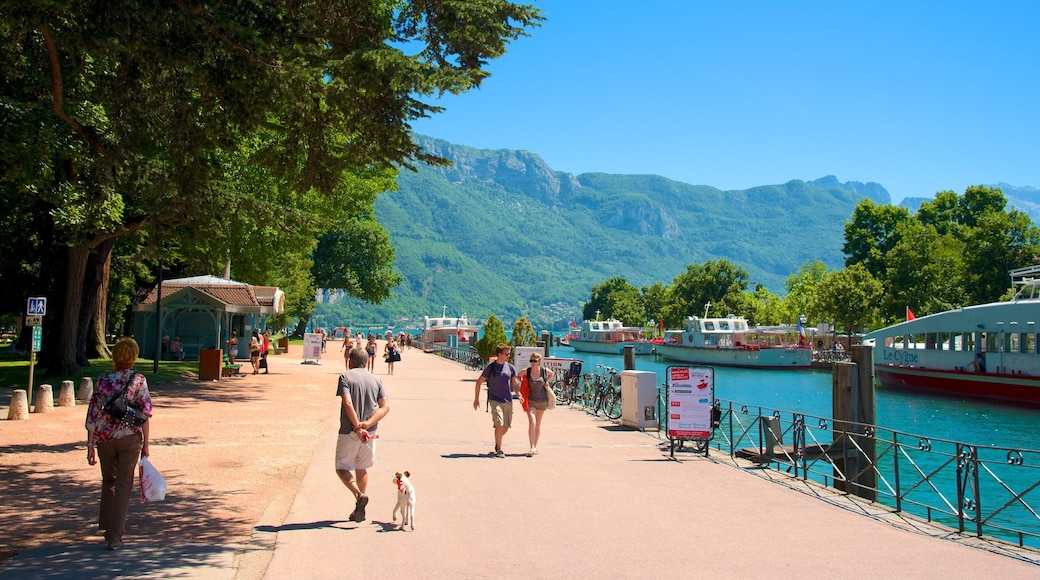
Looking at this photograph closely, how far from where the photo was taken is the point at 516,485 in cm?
1015

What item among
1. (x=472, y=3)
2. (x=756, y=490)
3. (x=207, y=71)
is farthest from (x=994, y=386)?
(x=207, y=71)

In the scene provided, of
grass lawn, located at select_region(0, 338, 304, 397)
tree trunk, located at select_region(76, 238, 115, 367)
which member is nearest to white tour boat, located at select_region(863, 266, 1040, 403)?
grass lawn, located at select_region(0, 338, 304, 397)

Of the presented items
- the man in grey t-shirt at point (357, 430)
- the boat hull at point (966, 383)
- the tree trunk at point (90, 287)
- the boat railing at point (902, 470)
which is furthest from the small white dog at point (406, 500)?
the boat hull at point (966, 383)

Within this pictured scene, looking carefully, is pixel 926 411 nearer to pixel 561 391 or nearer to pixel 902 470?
pixel 902 470

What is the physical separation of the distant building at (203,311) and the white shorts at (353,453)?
2614cm

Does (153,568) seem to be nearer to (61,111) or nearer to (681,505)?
(681,505)

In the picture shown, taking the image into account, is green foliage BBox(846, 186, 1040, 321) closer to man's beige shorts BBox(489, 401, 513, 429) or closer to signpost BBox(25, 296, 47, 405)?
man's beige shorts BBox(489, 401, 513, 429)

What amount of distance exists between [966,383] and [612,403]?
95.7 feet

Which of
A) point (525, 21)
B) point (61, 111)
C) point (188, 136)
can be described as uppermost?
point (525, 21)

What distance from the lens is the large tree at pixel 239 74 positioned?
874 centimetres

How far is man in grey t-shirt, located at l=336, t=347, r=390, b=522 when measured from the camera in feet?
25.7

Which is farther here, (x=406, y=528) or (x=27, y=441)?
(x=27, y=441)

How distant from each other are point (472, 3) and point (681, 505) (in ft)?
21.4

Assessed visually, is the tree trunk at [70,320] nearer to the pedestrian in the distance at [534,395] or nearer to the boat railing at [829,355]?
the pedestrian in the distance at [534,395]
